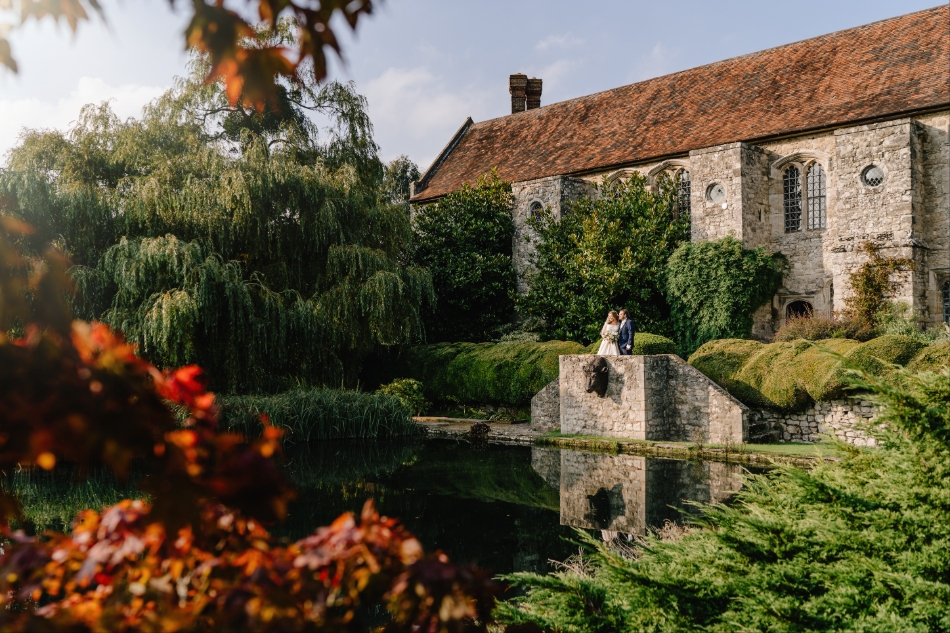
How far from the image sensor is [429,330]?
2377 cm

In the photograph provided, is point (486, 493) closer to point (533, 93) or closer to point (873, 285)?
point (873, 285)

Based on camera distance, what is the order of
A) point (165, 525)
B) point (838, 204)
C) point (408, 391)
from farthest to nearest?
1. point (838, 204)
2. point (408, 391)
3. point (165, 525)

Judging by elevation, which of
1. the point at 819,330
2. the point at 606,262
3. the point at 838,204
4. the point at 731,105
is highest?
the point at 731,105

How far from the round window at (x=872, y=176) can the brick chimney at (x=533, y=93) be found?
46.4ft

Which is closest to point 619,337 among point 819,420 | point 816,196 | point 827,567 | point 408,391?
point 819,420

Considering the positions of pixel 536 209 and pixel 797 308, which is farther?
pixel 536 209

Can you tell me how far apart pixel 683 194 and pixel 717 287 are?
3900 millimetres

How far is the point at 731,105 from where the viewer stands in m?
23.2

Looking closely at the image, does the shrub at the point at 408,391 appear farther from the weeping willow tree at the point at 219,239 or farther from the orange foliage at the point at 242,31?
the orange foliage at the point at 242,31

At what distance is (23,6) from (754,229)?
2124 centimetres

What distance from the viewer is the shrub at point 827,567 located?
321cm

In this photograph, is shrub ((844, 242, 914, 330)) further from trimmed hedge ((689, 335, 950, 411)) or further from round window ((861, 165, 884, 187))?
trimmed hedge ((689, 335, 950, 411))

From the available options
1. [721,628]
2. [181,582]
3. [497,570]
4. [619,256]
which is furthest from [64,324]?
[619,256]

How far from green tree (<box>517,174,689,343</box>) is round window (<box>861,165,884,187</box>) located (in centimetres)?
453
